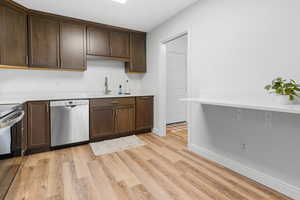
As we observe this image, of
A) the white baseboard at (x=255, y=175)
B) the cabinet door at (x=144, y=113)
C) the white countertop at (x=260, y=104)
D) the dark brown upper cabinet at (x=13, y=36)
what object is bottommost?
the white baseboard at (x=255, y=175)

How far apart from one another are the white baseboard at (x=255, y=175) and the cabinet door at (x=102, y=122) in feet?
5.92

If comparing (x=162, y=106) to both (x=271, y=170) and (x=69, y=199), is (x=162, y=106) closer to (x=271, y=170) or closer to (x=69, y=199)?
(x=271, y=170)

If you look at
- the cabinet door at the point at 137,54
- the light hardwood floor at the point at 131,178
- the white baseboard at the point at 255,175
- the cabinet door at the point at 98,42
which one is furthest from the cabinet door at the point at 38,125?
the white baseboard at the point at 255,175

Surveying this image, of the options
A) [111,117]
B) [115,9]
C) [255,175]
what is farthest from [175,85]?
[255,175]

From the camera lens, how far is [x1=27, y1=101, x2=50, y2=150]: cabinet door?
2.48 meters

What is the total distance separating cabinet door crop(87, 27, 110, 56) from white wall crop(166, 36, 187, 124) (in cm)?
182

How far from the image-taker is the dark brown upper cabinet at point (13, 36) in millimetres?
2291

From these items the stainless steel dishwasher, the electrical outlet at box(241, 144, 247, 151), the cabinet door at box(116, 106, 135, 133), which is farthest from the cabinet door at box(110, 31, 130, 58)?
the electrical outlet at box(241, 144, 247, 151)

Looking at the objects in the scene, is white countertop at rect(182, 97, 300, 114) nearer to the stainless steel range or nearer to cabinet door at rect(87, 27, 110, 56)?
the stainless steel range

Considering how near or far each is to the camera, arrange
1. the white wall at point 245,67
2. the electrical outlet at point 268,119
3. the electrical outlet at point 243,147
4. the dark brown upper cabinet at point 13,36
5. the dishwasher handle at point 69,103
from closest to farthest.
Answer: the white wall at point 245,67, the electrical outlet at point 268,119, the electrical outlet at point 243,147, the dark brown upper cabinet at point 13,36, the dishwasher handle at point 69,103

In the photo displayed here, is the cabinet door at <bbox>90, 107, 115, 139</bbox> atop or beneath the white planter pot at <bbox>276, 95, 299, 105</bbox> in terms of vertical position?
beneath

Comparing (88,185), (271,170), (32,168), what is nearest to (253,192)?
(271,170)

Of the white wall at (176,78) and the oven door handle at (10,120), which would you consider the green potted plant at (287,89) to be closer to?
the oven door handle at (10,120)

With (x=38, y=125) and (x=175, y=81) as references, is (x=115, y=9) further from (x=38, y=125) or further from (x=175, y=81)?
(x=175, y=81)
